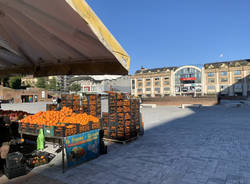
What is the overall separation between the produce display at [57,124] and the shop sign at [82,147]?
0.15m

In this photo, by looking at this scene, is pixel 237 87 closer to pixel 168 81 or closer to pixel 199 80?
pixel 199 80

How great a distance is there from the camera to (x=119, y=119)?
774 cm

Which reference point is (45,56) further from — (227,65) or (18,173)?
(227,65)

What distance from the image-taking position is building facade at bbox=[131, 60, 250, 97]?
62878 millimetres

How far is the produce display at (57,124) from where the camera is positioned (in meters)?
4.90

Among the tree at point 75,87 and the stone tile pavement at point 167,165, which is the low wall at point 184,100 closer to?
the stone tile pavement at point 167,165

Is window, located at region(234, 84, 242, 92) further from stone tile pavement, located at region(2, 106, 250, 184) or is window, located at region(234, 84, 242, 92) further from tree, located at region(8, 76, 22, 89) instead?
tree, located at region(8, 76, 22, 89)

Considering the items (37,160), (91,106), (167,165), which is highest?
(91,106)

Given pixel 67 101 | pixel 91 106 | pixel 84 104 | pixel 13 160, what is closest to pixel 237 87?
pixel 91 106

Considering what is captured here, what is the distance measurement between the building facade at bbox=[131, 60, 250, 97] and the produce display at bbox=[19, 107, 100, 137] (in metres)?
60.1

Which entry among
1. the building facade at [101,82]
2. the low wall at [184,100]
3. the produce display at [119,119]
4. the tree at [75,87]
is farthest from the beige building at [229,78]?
the produce display at [119,119]

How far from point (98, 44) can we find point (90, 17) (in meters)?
0.60

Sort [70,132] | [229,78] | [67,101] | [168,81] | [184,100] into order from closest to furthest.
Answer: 1. [70,132]
2. [67,101]
3. [184,100]
4. [229,78]
5. [168,81]

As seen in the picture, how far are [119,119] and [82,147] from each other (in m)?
2.65
